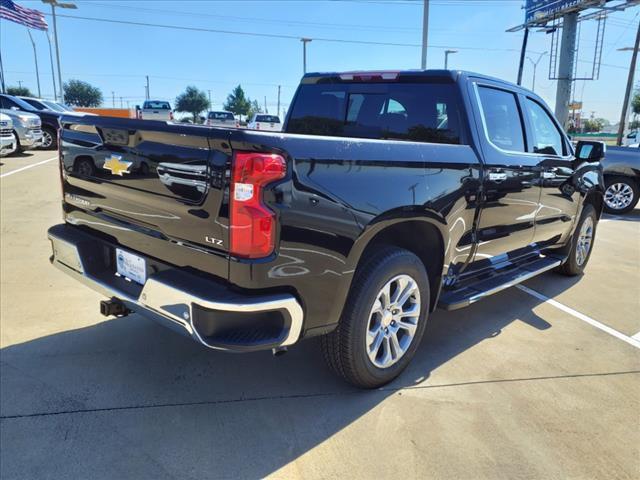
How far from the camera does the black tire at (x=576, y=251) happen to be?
16.9ft

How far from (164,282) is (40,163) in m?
11.7

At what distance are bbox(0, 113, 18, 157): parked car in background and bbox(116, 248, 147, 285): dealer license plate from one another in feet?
34.8

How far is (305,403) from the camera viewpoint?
9.17 feet

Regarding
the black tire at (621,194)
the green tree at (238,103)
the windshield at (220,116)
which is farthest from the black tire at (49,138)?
the green tree at (238,103)

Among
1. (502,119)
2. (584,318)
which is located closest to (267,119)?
(502,119)

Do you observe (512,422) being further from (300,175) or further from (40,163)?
(40,163)

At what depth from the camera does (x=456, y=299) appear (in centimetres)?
328

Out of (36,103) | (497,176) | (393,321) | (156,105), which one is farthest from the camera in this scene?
(156,105)

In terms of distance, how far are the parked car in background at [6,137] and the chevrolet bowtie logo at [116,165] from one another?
10478 millimetres

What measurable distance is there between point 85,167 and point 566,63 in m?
36.2

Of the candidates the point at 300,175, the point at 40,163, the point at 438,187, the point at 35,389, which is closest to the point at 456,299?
the point at 438,187

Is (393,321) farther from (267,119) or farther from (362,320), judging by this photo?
(267,119)

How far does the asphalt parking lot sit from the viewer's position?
2.32 meters

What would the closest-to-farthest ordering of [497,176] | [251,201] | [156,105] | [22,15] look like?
[251,201]
[497,176]
[22,15]
[156,105]
